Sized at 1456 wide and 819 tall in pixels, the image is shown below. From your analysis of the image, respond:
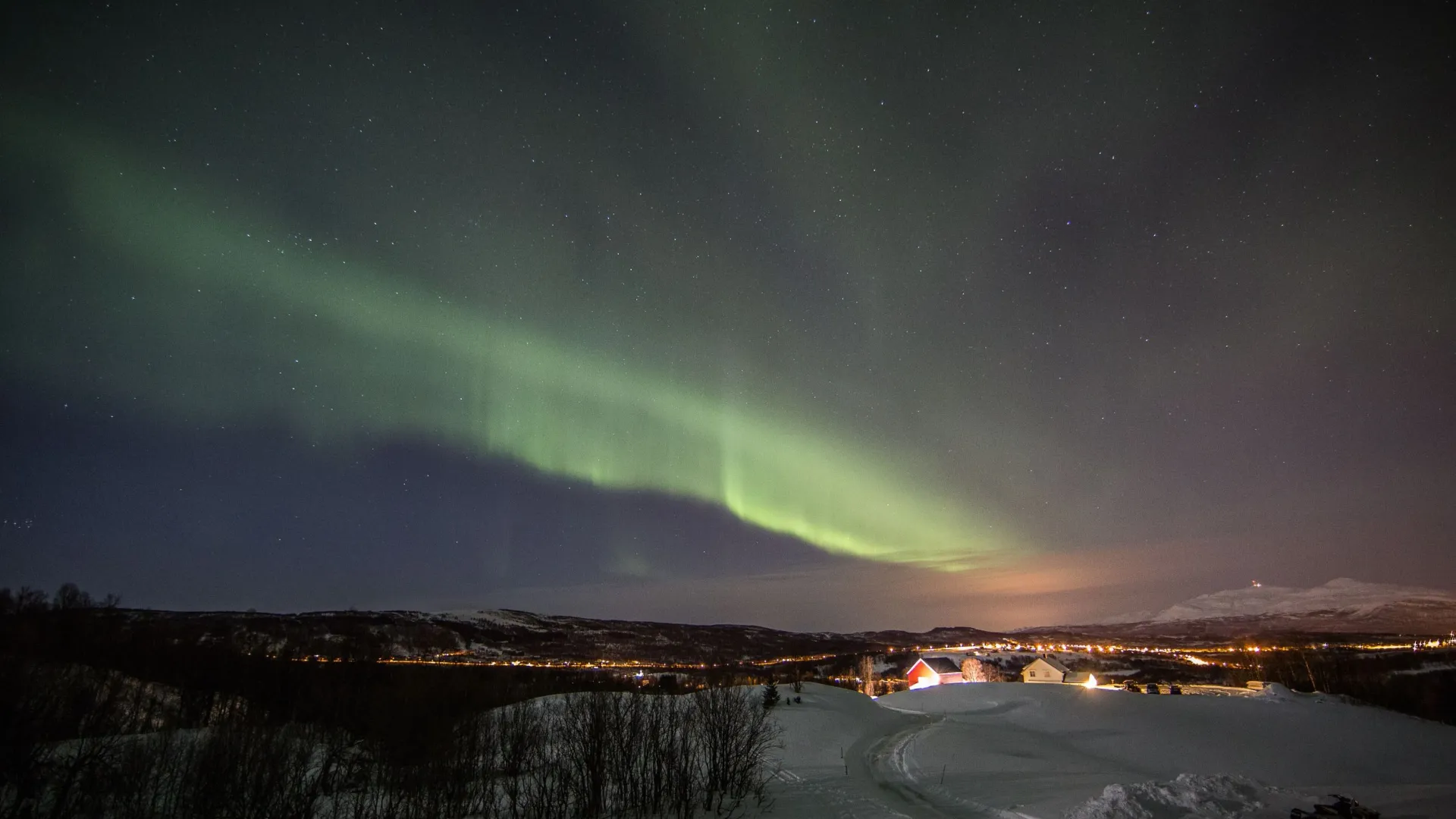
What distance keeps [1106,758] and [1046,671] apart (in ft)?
219

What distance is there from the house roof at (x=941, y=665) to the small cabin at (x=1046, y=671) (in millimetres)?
18192

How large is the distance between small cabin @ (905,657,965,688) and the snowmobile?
101 m

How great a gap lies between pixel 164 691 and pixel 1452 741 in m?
112

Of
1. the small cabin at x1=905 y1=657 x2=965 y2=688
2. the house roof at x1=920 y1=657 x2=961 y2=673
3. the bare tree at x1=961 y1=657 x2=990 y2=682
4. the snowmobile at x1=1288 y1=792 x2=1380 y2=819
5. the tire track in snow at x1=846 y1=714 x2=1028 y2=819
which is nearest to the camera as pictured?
the snowmobile at x1=1288 y1=792 x2=1380 y2=819

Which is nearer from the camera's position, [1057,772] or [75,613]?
[1057,772]

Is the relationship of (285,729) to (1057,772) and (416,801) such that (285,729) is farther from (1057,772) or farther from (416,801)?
(1057,772)

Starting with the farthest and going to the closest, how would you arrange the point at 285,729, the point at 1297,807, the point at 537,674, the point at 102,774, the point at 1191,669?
1. the point at 1191,669
2. the point at 537,674
3. the point at 102,774
4. the point at 285,729
5. the point at 1297,807

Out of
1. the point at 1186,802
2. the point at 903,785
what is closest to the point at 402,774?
the point at 903,785

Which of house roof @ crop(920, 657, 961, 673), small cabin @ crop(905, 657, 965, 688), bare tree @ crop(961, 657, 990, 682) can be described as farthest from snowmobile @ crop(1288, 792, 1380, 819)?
house roof @ crop(920, 657, 961, 673)

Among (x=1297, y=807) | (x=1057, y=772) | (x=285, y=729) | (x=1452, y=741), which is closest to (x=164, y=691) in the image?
(x=285, y=729)

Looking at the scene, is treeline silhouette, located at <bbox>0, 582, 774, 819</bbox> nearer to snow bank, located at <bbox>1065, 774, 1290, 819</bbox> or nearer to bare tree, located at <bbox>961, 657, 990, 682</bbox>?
snow bank, located at <bbox>1065, 774, 1290, 819</bbox>

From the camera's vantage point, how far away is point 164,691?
72562 millimetres

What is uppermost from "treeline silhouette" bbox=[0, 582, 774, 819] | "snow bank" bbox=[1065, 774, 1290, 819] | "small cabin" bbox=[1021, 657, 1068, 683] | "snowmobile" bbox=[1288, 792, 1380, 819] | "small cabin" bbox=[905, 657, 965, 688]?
"snowmobile" bbox=[1288, 792, 1380, 819]

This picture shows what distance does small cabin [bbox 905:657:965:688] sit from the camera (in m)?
113
